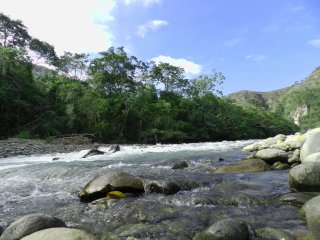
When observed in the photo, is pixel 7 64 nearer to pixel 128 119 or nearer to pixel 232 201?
pixel 128 119

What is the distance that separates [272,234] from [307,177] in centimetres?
233

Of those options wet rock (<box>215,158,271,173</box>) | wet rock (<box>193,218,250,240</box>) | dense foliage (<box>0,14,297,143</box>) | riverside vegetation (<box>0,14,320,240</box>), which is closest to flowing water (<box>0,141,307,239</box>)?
riverside vegetation (<box>0,14,320,240</box>)

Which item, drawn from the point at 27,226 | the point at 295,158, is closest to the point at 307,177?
the point at 295,158

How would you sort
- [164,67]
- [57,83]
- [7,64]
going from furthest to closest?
[164,67], [57,83], [7,64]

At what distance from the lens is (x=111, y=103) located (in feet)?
114

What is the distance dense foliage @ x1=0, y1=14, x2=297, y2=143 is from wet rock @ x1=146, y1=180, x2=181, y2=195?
2169 centimetres

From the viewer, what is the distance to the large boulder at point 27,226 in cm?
407

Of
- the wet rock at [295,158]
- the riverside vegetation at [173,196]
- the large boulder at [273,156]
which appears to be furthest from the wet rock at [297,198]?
the large boulder at [273,156]

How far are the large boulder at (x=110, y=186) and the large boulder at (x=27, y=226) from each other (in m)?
2.01

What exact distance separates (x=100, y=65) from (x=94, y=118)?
720 cm

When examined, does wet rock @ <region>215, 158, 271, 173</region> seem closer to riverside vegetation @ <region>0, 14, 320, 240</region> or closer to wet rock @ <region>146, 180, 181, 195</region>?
riverside vegetation @ <region>0, 14, 320, 240</region>

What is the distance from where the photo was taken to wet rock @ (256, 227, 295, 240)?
162 inches

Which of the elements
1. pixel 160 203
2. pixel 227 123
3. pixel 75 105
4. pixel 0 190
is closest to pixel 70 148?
pixel 75 105

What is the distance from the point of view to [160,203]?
598 cm
